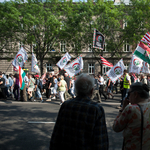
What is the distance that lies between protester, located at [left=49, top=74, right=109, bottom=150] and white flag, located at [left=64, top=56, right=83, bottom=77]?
10.7m

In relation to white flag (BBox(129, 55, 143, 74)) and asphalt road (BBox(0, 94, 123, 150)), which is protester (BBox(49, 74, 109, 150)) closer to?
asphalt road (BBox(0, 94, 123, 150))

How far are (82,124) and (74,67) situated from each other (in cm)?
1106

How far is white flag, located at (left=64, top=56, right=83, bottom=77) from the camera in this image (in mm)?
12891

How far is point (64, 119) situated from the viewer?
7.14 feet

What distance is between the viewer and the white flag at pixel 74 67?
12.9 m

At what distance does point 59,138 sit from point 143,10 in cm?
2407

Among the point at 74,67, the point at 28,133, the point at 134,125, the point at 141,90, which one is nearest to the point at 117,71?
the point at 74,67

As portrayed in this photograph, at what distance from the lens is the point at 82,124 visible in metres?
2.07

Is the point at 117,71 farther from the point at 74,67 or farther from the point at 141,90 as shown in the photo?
the point at 141,90

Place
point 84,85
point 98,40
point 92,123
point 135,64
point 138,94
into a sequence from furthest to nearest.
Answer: point 135,64 < point 98,40 < point 138,94 < point 84,85 < point 92,123

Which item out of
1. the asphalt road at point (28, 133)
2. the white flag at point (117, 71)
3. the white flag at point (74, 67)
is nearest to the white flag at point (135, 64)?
the white flag at point (117, 71)

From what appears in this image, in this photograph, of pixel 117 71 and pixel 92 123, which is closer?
pixel 92 123

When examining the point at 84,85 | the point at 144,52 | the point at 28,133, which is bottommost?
the point at 28,133

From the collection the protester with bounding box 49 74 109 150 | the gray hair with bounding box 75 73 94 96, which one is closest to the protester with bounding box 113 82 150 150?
the protester with bounding box 49 74 109 150
